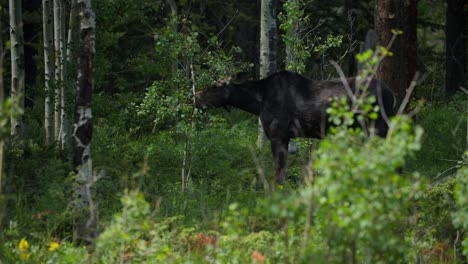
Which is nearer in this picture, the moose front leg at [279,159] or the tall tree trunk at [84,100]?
the tall tree trunk at [84,100]

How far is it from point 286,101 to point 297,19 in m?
2.16

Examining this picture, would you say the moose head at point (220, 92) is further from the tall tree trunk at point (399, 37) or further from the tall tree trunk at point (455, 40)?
the tall tree trunk at point (455, 40)

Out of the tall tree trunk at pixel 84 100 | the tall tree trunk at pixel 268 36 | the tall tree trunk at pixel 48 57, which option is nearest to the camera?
the tall tree trunk at pixel 84 100

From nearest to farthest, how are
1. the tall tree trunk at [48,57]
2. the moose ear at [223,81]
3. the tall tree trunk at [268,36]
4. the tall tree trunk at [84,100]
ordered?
the tall tree trunk at [84,100] < the moose ear at [223,81] < the tall tree trunk at [48,57] < the tall tree trunk at [268,36]

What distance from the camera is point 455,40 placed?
23.3 metres

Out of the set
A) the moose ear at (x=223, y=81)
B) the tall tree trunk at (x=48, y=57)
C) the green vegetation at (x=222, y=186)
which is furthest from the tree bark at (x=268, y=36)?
the tall tree trunk at (x=48, y=57)

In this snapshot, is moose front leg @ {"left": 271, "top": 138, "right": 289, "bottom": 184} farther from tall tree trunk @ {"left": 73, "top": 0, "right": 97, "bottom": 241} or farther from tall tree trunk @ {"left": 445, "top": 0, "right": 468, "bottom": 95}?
tall tree trunk @ {"left": 445, "top": 0, "right": 468, "bottom": 95}

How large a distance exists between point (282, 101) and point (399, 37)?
4.30 metres

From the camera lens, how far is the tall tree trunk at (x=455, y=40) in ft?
76.1

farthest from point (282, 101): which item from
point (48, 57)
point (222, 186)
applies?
point (48, 57)

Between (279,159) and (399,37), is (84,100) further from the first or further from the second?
(399,37)

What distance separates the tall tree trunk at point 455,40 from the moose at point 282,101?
11480 mm

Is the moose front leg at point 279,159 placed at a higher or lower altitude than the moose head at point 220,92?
lower

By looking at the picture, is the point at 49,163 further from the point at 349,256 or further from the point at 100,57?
the point at 349,256
